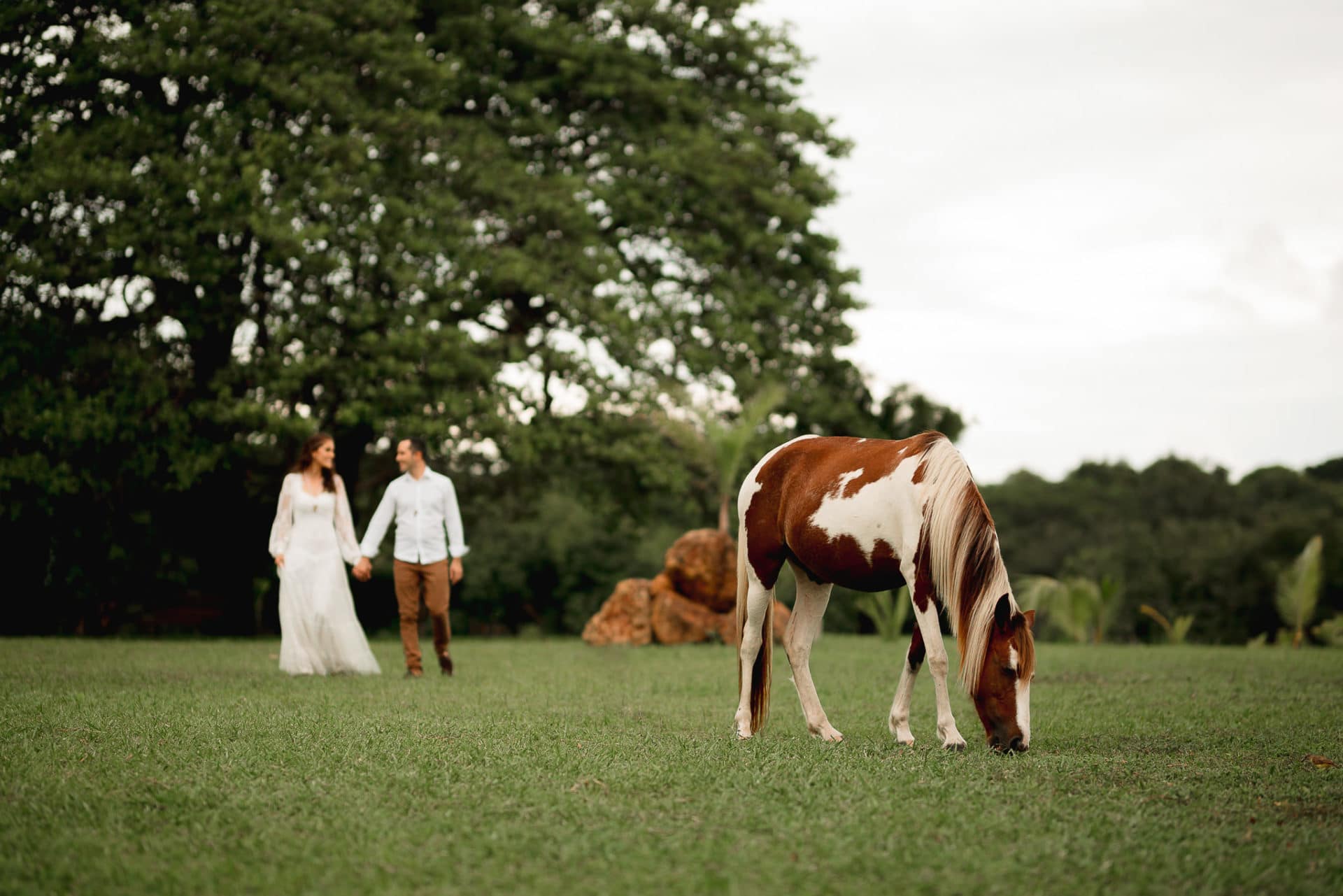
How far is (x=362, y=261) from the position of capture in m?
17.6

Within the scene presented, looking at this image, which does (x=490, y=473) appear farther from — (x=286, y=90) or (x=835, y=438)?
(x=835, y=438)

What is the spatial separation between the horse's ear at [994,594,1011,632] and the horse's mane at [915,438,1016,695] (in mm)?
23

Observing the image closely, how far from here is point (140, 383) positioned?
16.6 m

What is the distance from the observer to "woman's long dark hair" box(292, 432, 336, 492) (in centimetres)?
1088

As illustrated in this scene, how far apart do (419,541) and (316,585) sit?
1.04 m

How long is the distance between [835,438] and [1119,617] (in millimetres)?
36591

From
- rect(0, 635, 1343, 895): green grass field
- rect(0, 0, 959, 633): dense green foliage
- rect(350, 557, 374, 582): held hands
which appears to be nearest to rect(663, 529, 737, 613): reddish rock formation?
rect(0, 0, 959, 633): dense green foliage

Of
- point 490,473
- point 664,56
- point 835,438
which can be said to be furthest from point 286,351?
point 835,438

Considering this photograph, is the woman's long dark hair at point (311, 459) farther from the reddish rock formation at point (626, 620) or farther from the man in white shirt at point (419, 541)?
the reddish rock formation at point (626, 620)

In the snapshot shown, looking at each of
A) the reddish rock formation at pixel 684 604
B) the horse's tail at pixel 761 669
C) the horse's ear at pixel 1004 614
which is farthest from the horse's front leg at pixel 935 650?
the reddish rock formation at pixel 684 604

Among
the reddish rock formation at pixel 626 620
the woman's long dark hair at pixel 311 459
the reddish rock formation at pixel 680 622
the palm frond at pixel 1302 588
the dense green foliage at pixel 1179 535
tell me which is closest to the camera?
the woman's long dark hair at pixel 311 459

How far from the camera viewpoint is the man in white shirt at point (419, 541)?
10773 millimetres

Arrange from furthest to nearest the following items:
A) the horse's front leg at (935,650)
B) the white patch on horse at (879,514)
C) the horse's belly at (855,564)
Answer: the horse's belly at (855,564)
the white patch on horse at (879,514)
the horse's front leg at (935,650)

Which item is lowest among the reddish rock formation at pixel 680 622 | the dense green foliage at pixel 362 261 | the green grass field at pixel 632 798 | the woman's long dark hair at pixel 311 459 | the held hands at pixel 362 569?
the reddish rock formation at pixel 680 622
